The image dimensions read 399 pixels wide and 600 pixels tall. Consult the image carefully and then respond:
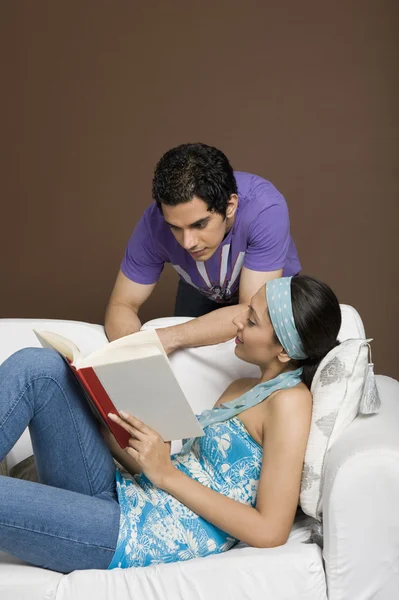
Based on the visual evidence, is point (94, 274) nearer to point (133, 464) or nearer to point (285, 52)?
point (285, 52)

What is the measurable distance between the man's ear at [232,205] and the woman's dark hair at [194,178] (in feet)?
0.05

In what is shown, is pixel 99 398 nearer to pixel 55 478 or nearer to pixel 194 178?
pixel 55 478

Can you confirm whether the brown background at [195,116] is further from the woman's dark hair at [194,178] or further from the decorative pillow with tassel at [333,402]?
the decorative pillow with tassel at [333,402]

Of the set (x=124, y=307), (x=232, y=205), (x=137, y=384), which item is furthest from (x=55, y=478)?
(x=232, y=205)

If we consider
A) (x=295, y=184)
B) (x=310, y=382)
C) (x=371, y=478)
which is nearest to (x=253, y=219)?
(x=310, y=382)

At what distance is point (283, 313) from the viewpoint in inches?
69.3

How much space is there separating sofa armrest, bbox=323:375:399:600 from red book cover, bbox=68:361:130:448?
17.5 inches

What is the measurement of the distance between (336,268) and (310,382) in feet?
6.44

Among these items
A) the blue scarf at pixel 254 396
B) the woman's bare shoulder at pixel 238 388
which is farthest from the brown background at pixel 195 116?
Answer: the blue scarf at pixel 254 396

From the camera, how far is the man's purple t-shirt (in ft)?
7.64

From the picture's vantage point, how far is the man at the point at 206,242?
2174 millimetres

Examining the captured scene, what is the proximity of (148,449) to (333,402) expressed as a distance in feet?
1.36

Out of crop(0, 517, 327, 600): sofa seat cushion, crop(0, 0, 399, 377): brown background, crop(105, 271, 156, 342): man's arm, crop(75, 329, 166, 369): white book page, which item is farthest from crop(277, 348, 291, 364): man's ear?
crop(0, 0, 399, 377): brown background

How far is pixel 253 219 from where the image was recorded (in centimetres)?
233
